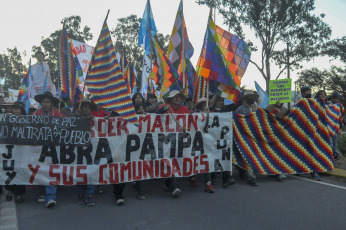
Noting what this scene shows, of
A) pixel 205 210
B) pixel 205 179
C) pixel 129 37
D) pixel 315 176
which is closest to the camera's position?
pixel 205 210

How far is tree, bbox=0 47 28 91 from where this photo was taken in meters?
53.9

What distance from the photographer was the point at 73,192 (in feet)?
17.8

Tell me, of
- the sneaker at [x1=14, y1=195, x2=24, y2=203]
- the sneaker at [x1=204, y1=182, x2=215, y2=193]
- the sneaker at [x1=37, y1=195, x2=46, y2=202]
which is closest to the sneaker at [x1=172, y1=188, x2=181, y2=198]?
the sneaker at [x1=204, y1=182, x2=215, y2=193]

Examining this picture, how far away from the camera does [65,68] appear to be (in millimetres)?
6562

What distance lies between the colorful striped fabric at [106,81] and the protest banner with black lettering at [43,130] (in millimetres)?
472

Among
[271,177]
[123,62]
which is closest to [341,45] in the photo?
[123,62]

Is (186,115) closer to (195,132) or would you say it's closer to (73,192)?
(195,132)

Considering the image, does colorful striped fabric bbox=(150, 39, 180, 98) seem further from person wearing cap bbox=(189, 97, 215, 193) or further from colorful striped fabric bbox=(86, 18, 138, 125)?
colorful striped fabric bbox=(86, 18, 138, 125)

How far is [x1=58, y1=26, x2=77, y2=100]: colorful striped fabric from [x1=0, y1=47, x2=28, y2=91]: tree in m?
50.4

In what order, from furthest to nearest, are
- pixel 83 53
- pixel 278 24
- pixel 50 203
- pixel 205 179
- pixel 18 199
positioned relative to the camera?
pixel 278 24, pixel 83 53, pixel 205 179, pixel 18 199, pixel 50 203

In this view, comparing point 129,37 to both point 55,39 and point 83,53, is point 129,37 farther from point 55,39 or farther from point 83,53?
point 83,53

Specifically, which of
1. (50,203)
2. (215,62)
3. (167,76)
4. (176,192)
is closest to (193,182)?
(176,192)

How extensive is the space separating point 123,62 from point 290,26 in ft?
59.2

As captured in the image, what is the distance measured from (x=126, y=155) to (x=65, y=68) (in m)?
2.59
